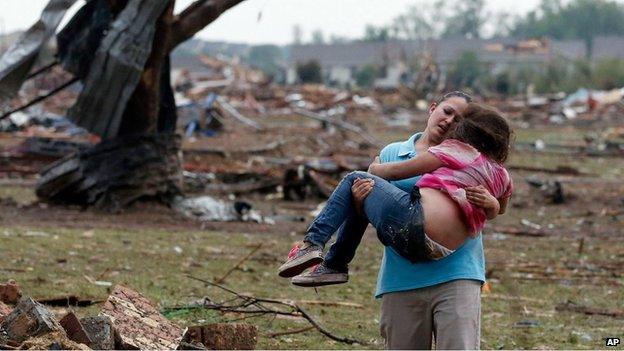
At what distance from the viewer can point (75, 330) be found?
567cm

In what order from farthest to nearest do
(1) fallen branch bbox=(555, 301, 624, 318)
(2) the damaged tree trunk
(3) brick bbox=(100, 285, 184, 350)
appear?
(2) the damaged tree trunk
(1) fallen branch bbox=(555, 301, 624, 318)
(3) brick bbox=(100, 285, 184, 350)

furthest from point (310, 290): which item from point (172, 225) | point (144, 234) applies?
point (172, 225)

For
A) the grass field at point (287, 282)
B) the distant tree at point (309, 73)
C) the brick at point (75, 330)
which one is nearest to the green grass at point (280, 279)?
the grass field at point (287, 282)

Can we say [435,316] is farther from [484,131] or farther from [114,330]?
[114,330]

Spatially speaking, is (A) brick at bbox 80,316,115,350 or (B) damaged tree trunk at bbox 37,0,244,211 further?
(B) damaged tree trunk at bbox 37,0,244,211

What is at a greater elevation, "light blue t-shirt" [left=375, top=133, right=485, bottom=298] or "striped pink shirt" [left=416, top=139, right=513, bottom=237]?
"striped pink shirt" [left=416, top=139, right=513, bottom=237]

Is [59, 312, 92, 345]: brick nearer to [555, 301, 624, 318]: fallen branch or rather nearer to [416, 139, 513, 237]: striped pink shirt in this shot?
[416, 139, 513, 237]: striped pink shirt

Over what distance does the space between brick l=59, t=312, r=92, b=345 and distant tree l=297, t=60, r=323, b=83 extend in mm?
81034

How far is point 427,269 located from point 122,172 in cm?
1079

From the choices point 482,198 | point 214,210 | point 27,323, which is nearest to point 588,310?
point 482,198

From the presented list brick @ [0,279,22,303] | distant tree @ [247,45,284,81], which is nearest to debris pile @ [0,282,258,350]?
brick @ [0,279,22,303]

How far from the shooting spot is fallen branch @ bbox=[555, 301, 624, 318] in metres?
9.45

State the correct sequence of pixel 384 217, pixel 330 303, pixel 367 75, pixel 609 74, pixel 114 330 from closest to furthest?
pixel 384 217 → pixel 114 330 → pixel 330 303 → pixel 609 74 → pixel 367 75

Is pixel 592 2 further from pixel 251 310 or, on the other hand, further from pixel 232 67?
pixel 251 310
